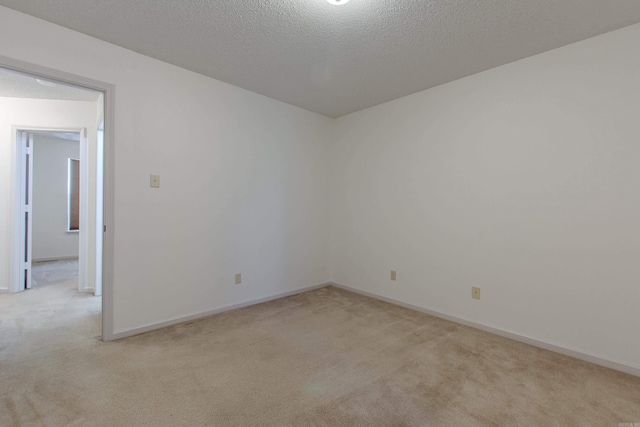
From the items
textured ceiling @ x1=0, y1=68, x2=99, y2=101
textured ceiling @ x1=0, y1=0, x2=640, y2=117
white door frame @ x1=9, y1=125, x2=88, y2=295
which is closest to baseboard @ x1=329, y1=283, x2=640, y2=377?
textured ceiling @ x1=0, y1=0, x2=640, y2=117

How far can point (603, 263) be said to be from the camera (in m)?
2.13

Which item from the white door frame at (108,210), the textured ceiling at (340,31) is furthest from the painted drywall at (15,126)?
the textured ceiling at (340,31)

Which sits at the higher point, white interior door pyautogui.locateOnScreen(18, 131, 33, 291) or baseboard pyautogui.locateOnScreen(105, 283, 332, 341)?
white interior door pyautogui.locateOnScreen(18, 131, 33, 291)

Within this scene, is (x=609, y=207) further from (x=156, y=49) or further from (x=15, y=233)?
(x=15, y=233)

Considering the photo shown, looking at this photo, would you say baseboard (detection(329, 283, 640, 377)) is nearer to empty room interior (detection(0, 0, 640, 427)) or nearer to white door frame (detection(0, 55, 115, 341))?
empty room interior (detection(0, 0, 640, 427))

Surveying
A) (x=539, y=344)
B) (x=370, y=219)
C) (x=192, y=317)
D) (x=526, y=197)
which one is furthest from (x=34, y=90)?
(x=539, y=344)

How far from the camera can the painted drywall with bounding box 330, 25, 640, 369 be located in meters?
2.07

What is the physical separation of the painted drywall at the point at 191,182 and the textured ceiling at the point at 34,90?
103 centimetres

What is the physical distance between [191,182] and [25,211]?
8.78 feet

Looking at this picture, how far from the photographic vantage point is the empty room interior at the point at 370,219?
179 centimetres

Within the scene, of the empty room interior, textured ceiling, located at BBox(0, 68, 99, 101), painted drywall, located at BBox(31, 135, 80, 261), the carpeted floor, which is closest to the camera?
the carpeted floor

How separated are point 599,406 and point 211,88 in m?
3.75

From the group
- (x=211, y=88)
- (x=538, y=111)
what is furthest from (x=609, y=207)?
(x=211, y=88)

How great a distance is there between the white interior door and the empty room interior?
0.10 metres
